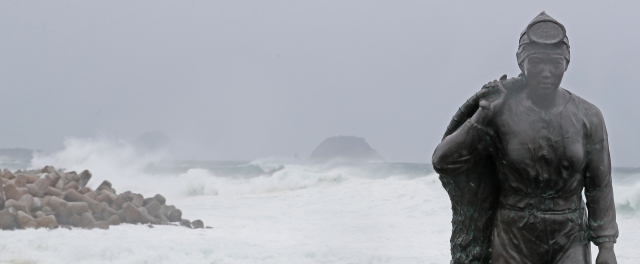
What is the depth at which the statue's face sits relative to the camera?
2816 mm

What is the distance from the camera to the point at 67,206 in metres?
11.3

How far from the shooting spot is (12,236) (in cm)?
970

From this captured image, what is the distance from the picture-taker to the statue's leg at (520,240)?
2904mm

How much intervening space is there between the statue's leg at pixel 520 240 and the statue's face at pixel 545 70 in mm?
641

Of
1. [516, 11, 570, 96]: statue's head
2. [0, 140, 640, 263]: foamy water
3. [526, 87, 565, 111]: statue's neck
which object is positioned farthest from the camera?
[0, 140, 640, 263]: foamy water

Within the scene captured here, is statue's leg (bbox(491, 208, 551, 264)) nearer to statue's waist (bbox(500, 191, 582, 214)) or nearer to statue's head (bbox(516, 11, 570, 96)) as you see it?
statue's waist (bbox(500, 191, 582, 214))

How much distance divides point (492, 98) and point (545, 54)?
33 centimetres

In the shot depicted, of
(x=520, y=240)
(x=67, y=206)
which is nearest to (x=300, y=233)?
(x=67, y=206)

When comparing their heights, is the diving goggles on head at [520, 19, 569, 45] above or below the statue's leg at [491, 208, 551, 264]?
above

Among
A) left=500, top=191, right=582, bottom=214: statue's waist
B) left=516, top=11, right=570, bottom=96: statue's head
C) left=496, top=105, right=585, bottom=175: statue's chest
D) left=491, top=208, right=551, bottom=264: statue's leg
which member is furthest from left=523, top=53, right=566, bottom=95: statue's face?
left=491, top=208, right=551, bottom=264: statue's leg

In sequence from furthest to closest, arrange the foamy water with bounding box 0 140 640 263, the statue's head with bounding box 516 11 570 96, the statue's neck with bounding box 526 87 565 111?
the foamy water with bounding box 0 140 640 263 < the statue's neck with bounding box 526 87 565 111 < the statue's head with bounding box 516 11 570 96

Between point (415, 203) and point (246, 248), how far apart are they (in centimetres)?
756

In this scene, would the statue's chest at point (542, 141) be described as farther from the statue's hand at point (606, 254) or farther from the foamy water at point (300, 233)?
the foamy water at point (300, 233)

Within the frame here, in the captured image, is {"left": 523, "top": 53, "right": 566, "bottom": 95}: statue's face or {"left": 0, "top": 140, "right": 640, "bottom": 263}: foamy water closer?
{"left": 523, "top": 53, "right": 566, "bottom": 95}: statue's face
